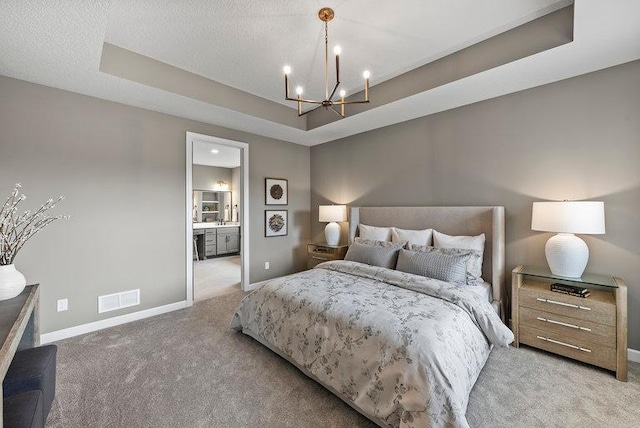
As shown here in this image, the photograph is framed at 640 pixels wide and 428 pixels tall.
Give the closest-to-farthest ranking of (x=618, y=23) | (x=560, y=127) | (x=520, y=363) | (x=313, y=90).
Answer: (x=618, y=23), (x=520, y=363), (x=560, y=127), (x=313, y=90)

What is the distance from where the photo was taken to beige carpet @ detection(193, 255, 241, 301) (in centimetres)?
A: 414

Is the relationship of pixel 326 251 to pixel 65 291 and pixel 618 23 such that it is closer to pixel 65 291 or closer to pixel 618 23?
pixel 65 291

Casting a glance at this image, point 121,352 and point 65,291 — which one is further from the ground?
point 65,291

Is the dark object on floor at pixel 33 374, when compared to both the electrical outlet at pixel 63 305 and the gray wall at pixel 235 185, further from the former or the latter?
the gray wall at pixel 235 185

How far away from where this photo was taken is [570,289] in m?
2.26

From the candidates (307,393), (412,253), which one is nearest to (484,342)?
(412,253)

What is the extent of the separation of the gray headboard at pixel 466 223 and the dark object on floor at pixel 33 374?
344 cm

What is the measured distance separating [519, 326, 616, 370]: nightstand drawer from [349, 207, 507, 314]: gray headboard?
344 mm

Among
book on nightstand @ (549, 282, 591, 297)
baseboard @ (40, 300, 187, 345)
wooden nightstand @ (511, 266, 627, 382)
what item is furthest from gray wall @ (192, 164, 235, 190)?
book on nightstand @ (549, 282, 591, 297)

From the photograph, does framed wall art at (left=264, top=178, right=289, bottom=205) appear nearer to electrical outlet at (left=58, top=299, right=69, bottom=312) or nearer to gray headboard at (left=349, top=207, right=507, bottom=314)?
gray headboard at (left=349, top=207, right=507, bottom=314)

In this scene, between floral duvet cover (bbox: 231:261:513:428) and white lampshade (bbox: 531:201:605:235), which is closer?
floral duvet cover (bbox: 231:261:513:428)

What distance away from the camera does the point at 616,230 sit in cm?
230

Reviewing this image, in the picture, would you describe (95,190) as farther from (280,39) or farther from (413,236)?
(413,236)

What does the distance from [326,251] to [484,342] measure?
2528 mm
